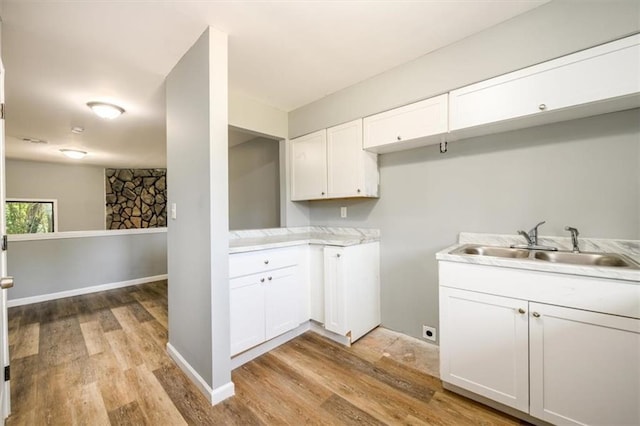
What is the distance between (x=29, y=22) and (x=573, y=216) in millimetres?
3636

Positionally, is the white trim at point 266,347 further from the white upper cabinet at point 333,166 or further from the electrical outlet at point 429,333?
the white upper cabinet at point 333,166

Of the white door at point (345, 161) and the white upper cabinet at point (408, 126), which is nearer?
the white upper cabinet at point (408, 126)

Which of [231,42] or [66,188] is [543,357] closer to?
[231,42]

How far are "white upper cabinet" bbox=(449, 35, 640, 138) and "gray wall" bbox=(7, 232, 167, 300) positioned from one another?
16.3ft

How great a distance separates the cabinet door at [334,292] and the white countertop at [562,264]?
2.81 ft

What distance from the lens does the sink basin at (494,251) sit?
1.77 m

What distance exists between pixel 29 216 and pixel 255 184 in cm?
564

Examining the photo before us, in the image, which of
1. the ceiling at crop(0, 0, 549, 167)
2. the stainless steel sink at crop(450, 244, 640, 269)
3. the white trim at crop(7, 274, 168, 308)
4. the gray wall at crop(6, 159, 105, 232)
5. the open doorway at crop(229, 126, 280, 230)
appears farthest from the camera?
the gray wall at crop(6, 159, 105, 232)

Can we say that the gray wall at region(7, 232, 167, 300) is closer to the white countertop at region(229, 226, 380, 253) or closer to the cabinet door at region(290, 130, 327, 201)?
the white countertop at region(229, 226, 380, 253)

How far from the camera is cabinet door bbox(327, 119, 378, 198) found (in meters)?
2.43

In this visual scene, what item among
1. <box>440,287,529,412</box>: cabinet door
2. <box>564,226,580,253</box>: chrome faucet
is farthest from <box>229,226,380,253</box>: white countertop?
<box>564,226,580,253</box>: chrome faucet

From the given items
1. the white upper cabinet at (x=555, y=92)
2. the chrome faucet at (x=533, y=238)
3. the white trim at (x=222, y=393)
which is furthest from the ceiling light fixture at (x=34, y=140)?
the chrome faucet at (x=533, y=238)

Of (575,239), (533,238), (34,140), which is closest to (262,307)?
(533,238)

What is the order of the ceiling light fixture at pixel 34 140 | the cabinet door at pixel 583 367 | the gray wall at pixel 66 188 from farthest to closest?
the gray wall at pixel 66 188 < the ceiling light fixture at pixel 34 140 < the cabinet door at pixel 583 367
